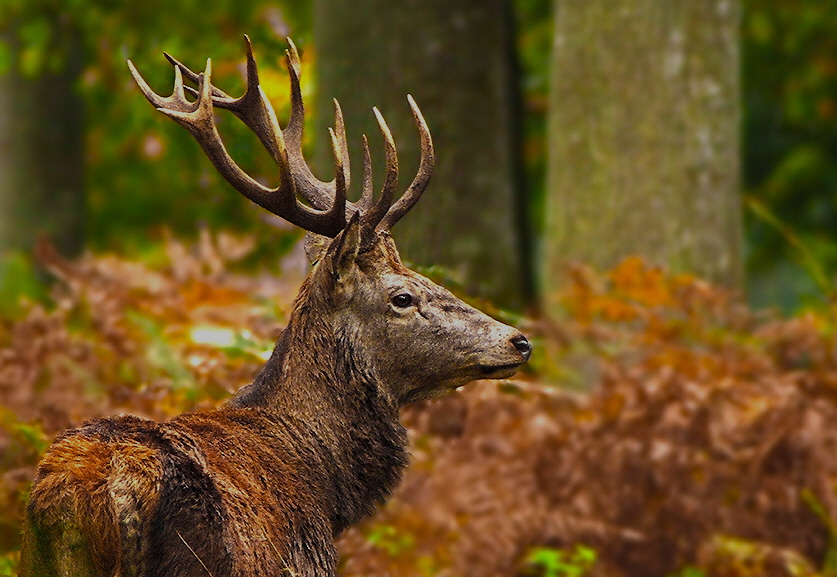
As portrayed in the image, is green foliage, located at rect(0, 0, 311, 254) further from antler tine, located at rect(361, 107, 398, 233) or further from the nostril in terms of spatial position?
the nostril

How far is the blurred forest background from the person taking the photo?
21.5 ft

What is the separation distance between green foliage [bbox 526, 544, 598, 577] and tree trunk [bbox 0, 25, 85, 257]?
21.3 feet

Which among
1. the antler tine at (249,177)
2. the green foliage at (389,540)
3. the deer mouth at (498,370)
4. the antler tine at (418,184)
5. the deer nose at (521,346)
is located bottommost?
A: the green foliage at (389,540)

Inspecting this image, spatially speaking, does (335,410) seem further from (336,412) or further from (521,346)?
(521,346)

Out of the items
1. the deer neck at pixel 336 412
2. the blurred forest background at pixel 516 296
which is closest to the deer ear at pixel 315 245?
the deer neck at pixel 336 412

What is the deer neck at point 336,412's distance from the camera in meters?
4.14

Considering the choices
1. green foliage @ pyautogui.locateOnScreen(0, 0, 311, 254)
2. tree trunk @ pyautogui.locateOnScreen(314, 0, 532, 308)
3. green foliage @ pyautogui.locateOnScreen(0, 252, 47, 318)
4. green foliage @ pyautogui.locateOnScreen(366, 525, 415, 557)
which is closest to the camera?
green foliage @ pyautogui.locateOnScreen(366, 525, 415, 557)

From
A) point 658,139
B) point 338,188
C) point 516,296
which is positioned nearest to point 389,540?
point 338,188

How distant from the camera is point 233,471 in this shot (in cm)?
377

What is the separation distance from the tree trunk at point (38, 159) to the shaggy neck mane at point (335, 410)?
27.9 feet

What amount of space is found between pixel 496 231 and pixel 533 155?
7.30 metres

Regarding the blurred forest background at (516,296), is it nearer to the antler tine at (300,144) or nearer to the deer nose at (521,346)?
the antler tine at (300,144)

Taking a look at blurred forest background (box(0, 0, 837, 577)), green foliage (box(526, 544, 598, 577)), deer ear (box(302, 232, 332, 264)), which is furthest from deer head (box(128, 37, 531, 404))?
green foliage (box(526, 544, 598, 577))

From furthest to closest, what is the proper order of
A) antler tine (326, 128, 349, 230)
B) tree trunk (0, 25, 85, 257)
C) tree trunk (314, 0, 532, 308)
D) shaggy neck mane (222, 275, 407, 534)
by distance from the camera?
tree trunk (0, 25, 85, 257), tree trunk (314, 0, 532, 308), shaggy neck mane (222, 275, 407, 534), antler tine (326, 128, 349, 230)
